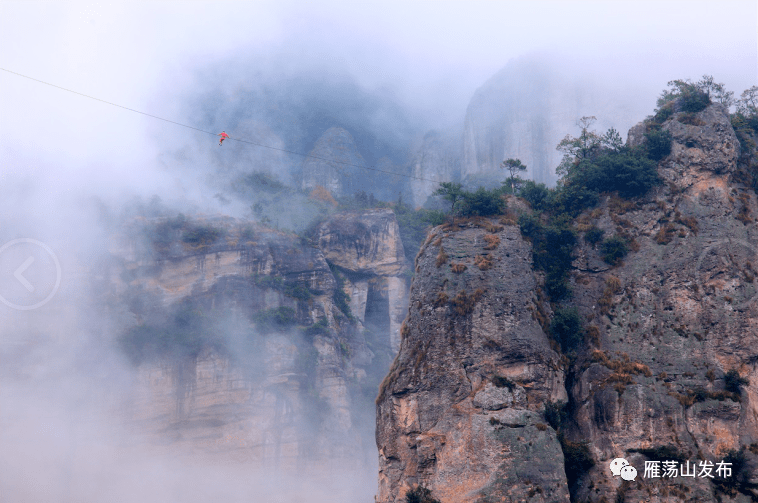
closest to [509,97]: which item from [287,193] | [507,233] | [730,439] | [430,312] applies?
[287,193]

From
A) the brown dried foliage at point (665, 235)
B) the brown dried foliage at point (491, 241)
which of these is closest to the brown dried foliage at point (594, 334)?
the brown dried foliage at point (665, 235)

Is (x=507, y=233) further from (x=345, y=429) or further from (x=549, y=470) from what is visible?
(x=345, y=429)

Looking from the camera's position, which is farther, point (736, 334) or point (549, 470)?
point (736, 334)

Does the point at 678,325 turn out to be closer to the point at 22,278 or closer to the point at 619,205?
the point at 619,205

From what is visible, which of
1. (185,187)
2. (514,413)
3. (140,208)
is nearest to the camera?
(514,413)

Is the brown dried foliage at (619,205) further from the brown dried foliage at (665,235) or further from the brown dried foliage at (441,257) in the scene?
the brown dried foliage at (441,257)

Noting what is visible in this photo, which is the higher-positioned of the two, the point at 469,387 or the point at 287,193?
the point at 287,193

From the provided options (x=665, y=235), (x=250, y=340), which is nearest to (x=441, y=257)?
(x=665, y=235)
